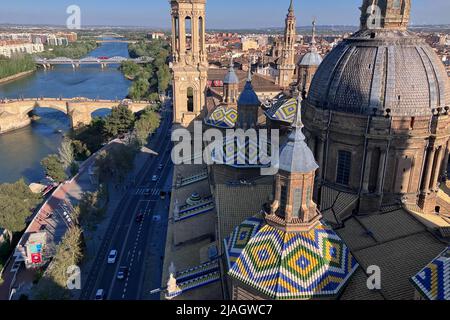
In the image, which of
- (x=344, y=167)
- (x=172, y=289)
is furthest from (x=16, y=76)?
(x=344, y=167)

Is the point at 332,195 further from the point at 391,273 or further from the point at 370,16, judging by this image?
the point at 370,16

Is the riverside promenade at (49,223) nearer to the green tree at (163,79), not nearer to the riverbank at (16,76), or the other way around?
the green tree at (163,79)

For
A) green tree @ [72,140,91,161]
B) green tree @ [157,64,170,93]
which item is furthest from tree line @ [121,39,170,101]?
green tree @ [72,140,91,161]

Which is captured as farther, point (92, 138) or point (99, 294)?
point (92, 138)

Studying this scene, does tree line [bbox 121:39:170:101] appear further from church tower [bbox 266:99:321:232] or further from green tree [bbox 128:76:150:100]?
church tower [bbox 266:99:321:232]

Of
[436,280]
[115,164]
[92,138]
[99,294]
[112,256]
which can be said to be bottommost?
[99,294]

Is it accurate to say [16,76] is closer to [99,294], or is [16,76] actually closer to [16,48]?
[16,48]
